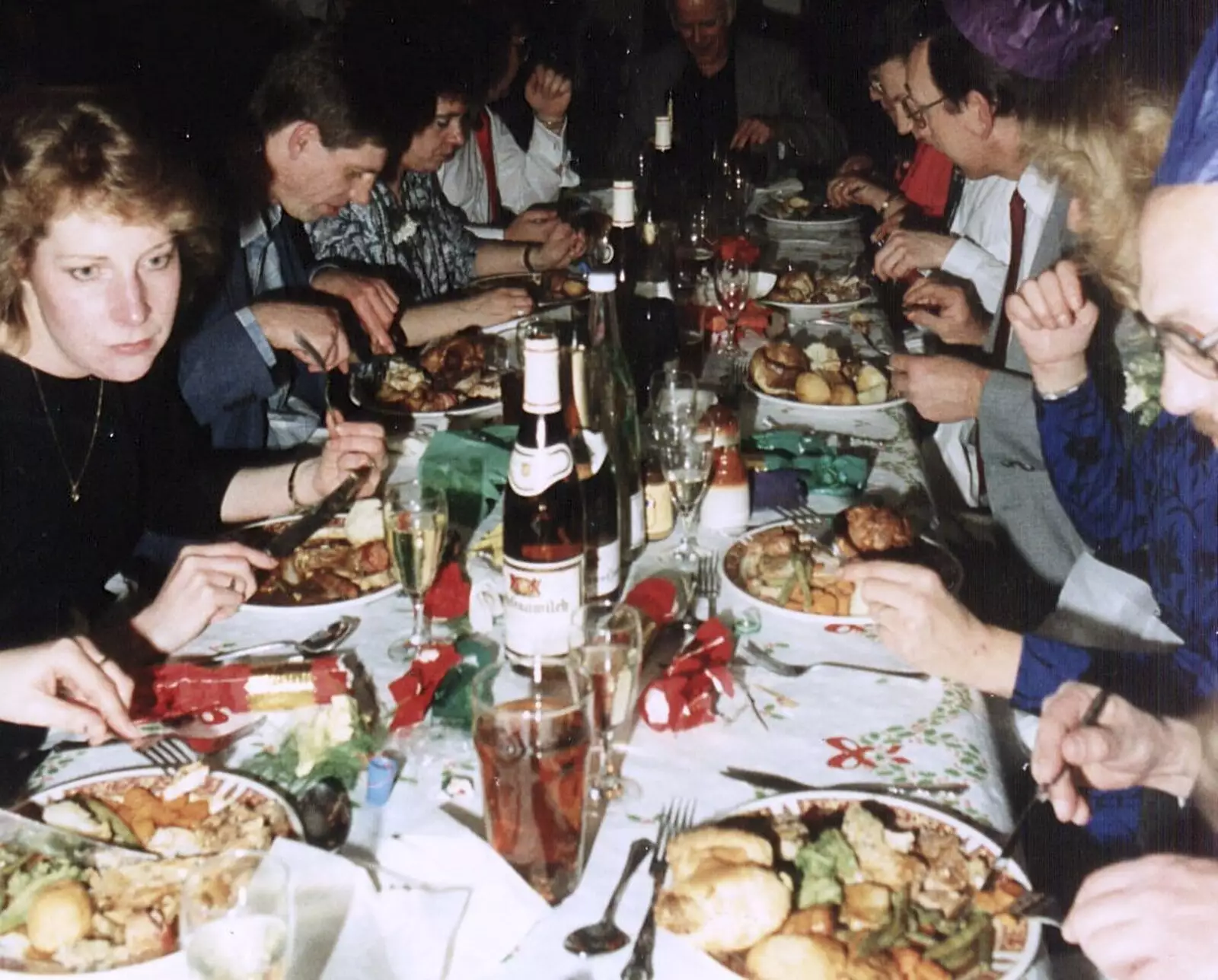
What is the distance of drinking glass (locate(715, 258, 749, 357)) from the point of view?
2.32m

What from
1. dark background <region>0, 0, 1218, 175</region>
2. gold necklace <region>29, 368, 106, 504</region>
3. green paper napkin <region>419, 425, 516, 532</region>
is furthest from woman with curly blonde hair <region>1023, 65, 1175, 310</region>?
gold necklace <region>29, 368, 106, 504</region>

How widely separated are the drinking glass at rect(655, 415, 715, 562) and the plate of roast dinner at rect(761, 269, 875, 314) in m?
1.23

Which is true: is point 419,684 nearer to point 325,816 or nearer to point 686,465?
point 325,816

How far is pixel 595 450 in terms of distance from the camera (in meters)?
1.40

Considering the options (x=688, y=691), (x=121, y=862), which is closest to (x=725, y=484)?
(x=688, y=691)

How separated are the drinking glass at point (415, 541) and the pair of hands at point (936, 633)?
474mm

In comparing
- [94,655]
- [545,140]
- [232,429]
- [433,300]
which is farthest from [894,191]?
[94,655]

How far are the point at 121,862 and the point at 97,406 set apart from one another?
3.12 ft

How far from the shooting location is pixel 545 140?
14.0ft

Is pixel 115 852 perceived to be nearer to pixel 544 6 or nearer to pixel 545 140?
pixel 545 140

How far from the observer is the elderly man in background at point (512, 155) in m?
3.99

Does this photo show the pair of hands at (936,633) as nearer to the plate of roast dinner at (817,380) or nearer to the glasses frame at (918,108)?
the plate of roast dinner at (817,380)

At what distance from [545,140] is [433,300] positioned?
1718mm

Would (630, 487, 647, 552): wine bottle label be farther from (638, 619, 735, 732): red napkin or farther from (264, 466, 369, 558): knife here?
(264, 466, 369, 558): knife
